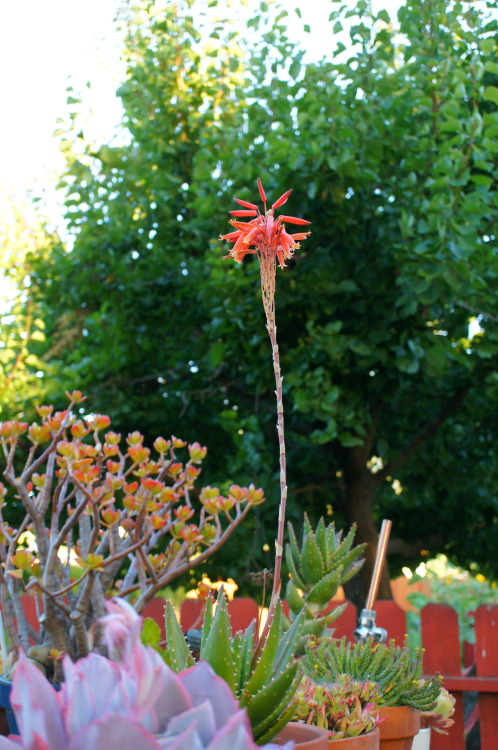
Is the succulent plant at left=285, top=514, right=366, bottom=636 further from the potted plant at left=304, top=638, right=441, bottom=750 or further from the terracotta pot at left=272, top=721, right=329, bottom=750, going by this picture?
the terracotta pot at left=272, top=721, right=329, bottom=750

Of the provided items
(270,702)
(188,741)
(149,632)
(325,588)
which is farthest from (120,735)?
(325,588)

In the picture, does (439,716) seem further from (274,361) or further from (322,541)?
(274,361)

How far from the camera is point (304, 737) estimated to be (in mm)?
1008

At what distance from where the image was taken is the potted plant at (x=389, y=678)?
142 cm

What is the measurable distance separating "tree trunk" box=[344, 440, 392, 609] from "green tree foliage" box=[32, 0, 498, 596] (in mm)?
14

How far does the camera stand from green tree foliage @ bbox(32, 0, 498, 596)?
3578 millimetres

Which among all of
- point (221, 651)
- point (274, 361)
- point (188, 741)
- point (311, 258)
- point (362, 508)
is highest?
point (311, 258)

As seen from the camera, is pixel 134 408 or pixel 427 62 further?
pixel 134 408

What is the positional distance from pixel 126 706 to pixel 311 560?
1387 mm

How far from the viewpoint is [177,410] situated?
193 inches

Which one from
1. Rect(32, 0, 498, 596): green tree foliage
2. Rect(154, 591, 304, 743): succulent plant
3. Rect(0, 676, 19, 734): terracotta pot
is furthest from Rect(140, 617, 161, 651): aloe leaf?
Rect(32, 0, 498, 596): green tree foliage

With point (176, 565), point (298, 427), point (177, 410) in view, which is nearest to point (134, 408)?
point (177, 410)

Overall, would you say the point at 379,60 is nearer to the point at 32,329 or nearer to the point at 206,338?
the point at 206,338

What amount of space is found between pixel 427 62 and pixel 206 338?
6.39ft
